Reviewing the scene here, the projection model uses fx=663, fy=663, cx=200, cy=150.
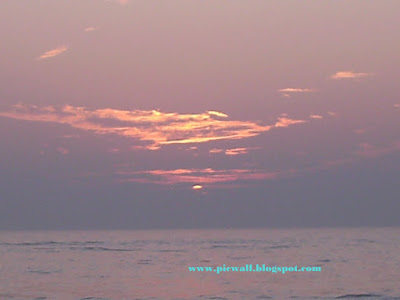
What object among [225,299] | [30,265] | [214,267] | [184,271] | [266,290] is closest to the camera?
[225,299]

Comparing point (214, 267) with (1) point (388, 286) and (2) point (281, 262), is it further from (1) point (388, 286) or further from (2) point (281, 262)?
(1) point (388, 286)

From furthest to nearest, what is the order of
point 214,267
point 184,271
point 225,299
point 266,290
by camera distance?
point 214,267 → point 184,271 → point 266,290 → point 225,299

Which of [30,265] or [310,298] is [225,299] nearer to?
[310,298]

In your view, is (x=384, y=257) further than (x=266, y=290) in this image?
Yes

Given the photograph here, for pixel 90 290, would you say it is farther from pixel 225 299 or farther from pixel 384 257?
pixel 384 257

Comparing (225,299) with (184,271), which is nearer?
(225,299)

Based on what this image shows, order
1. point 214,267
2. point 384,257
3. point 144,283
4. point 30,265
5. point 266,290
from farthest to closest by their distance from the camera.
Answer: point 384,257 → point 30,265 → point 214,267 → point 144,283 → point 266,290

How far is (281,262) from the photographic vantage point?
5459 centimetres

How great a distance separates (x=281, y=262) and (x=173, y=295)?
22048 millimetres

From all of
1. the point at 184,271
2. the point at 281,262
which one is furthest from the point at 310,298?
the point at 281,262

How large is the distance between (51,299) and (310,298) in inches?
510

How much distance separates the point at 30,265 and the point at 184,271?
14.6m

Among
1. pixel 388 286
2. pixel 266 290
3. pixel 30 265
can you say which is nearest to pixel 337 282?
pixel 388 286

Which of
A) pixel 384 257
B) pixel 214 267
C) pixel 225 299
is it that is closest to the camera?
pixel 225 299
